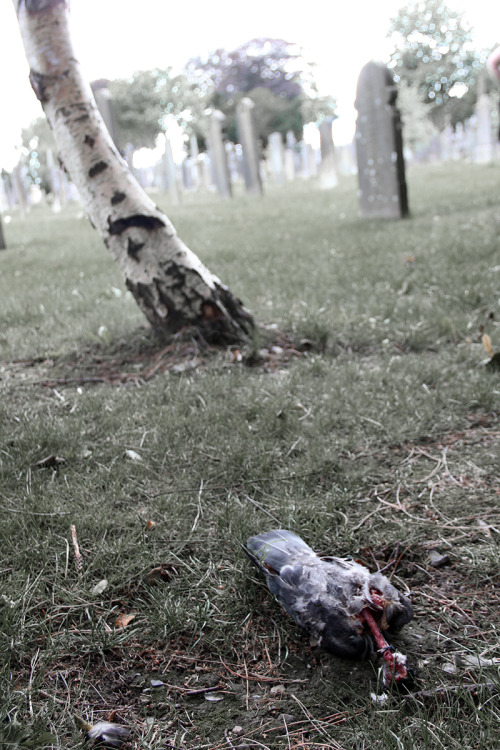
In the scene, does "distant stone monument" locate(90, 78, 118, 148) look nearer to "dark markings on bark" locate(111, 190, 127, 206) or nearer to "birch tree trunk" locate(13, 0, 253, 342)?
"birch tree trunk" locate(13, 0, 253, 342)

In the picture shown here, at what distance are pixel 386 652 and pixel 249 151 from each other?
49.8 ft

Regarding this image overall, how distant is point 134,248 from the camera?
157 inches

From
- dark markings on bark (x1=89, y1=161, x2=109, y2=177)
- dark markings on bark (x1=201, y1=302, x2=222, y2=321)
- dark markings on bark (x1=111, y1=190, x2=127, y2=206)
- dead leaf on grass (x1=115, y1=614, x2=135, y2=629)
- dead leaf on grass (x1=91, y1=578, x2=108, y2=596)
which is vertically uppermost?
dark markings on bark (x1=89, y1=161, x2=109, y2=177)

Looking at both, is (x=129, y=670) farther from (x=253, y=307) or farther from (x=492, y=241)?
(x=492, y=241)

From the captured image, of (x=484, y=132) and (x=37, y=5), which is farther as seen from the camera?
(x=484, y=132)

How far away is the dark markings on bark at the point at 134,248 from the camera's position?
3.99 meters

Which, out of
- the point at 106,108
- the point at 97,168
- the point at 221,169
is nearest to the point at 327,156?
the point at 221,169

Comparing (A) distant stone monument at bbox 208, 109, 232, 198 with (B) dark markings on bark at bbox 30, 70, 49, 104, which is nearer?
(B) dark markings on bark at bbox 30, 70, 49, 104

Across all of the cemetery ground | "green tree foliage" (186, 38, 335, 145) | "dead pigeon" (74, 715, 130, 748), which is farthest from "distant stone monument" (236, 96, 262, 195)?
"green tree foliage" (186, 38, 335, 145)

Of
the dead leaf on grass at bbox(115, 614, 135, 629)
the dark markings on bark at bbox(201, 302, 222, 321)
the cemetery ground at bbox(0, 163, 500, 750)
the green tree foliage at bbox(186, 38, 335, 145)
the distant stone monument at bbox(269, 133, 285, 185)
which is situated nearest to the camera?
the cemetery ground at bbox(0, 163, 500, 750)

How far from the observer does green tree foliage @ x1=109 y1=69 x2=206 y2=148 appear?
36.6 m

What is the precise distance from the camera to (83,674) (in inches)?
65.1

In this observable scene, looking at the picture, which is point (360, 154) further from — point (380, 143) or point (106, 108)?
point (106, 108)

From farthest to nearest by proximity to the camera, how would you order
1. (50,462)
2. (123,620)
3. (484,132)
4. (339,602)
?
(484,132), (50,462), (123,620), (339,602)
